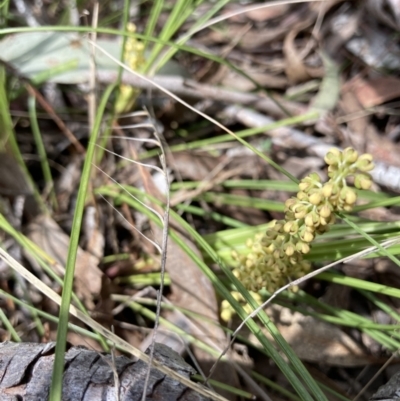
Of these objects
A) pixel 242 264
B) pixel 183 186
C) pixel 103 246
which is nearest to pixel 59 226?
pixel 103 246

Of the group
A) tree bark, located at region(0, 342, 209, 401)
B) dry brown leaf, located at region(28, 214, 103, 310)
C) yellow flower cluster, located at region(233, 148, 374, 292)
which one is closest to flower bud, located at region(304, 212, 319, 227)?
yellow flower cluster, located at region(233, 148, 374, 292)

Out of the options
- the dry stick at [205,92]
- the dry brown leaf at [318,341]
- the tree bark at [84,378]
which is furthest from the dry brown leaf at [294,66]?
the tree bark at [84,378]

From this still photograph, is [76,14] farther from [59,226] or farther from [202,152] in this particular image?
[59,226]

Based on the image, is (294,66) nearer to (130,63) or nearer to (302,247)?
(130,63)

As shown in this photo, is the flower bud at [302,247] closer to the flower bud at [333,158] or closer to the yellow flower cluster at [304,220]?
the yellow flower cluster at [304,220]

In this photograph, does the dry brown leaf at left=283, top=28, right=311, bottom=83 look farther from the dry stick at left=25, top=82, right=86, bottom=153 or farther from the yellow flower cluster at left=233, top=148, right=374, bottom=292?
the yellow flower cluster at left=233, top=148, right=374, bottom=292
